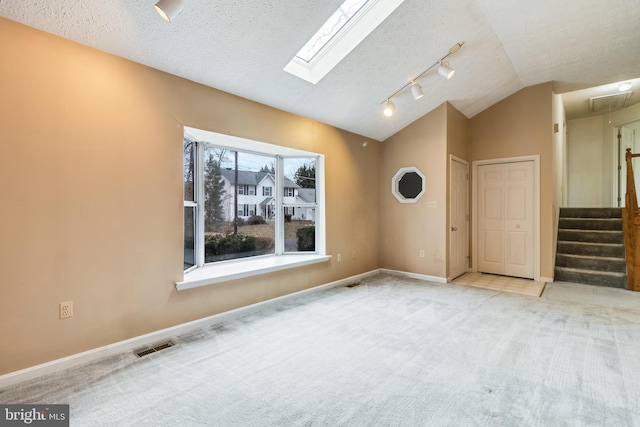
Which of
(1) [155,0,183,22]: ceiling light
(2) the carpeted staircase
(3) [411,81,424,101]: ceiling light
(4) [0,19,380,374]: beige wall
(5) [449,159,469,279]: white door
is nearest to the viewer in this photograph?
(1) [155,0,183,22]: ceiling light

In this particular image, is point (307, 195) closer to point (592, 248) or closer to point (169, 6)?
point (169, 6)

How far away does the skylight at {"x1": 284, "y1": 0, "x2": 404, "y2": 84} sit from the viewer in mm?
2796

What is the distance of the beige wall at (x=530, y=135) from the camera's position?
457 centimetres

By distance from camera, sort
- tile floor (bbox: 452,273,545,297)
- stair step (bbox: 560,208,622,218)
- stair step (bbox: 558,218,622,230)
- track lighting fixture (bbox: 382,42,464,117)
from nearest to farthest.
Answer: track lighting fixture (bbox: 382,42,464,117) → tile floor (bbox: 452,273,545,297) → stair step (bbox: 558,218,622,230) → stair step (bbox: 560,208,622,218)

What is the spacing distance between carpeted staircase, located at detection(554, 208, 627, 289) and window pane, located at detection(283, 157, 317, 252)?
13.2ft

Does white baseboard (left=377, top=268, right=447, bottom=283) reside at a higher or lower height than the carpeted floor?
higher

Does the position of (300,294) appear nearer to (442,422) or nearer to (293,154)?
(293,154)

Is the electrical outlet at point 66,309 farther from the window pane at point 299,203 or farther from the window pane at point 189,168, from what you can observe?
the window pane at point 299,203

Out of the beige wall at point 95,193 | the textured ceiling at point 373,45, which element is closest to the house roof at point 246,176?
the beige wall at point 95,193

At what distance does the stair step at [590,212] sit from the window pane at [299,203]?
5147mm

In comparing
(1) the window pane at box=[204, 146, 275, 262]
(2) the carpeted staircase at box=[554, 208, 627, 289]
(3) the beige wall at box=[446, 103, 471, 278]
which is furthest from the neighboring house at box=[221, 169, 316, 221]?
(2) the carpeted staircase at box=[554, 208, 627, 289]

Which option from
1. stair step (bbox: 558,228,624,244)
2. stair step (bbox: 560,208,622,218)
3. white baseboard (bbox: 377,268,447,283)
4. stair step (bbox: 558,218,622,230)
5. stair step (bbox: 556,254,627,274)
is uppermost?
stair step (bbox: 560,208,622,218)

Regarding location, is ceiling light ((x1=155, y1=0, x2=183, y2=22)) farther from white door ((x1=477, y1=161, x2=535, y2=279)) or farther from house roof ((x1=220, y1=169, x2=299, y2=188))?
white door ((x1=477, y1=161, x2=535, y2=279))

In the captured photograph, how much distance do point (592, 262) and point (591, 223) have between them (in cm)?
111
